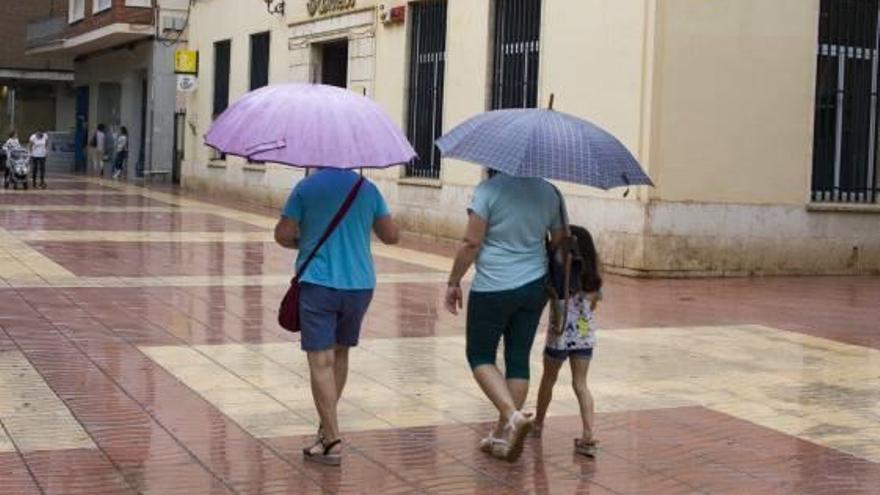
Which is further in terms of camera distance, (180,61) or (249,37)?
(180,61)

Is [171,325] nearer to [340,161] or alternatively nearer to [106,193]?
[340,161]

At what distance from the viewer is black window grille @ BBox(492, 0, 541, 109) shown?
18484 mm

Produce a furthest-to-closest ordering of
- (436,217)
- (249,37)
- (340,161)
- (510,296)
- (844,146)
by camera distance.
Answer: (249,37), (436,217), (844,146), (510,296), (340,161)

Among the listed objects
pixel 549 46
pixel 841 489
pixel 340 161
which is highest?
pixel 549 46

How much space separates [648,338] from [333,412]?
5208 mm

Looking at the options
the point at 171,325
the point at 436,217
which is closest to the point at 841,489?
the point at 171,325

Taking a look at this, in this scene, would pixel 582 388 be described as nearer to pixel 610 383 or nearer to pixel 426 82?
pixel 610 383

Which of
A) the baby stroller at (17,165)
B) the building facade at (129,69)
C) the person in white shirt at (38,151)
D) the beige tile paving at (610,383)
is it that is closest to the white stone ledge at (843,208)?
the beige tile paving at (610,383)

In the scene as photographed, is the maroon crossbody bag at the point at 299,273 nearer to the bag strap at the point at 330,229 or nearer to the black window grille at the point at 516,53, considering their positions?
the bag strap at the point at 330,229

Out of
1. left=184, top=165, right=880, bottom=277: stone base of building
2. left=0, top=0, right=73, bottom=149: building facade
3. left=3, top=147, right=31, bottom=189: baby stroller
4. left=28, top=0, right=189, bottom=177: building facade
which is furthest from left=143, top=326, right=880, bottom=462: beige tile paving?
left=0, top=0, right=73, bottom=149: building facade

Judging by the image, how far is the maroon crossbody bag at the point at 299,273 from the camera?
19.9ft

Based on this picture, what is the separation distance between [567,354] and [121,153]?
34.1m

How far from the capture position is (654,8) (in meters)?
15.6

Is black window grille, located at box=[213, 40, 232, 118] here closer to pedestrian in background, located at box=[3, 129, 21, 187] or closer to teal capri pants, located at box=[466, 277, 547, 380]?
pedestrian in background, located at box=[3, 129, 21, 187]
